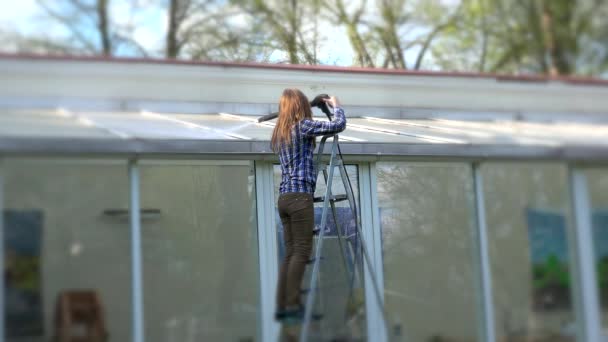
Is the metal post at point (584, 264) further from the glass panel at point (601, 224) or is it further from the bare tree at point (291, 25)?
the bare tree at point (291, 25)

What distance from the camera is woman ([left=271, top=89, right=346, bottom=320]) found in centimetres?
533

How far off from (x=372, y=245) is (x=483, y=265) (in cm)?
92

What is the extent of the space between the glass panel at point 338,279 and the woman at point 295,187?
51cm

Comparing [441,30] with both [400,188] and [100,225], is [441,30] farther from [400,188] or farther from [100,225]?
[100,225]

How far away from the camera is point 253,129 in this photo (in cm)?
604

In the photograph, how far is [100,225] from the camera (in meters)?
5.17

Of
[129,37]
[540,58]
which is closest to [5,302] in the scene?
[129,37]

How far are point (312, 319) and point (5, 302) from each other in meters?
2.06

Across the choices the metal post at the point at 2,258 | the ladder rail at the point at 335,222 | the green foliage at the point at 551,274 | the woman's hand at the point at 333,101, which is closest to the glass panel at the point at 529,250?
the green foliage at the point at 551,274

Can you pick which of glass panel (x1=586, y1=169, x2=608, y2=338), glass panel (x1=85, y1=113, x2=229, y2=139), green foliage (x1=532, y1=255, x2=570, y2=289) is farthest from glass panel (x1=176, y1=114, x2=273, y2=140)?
glass panel (x1=586, y1=169, x2=608, y2=338)

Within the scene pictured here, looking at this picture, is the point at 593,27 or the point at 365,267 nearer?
the point at 365,267

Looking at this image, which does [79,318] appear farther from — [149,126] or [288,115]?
[288,115]

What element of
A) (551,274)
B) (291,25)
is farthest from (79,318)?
(551,274)

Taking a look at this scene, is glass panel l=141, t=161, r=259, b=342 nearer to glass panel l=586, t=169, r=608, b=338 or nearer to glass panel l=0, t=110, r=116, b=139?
glass panel l=0, t=110, r=116, b=139
